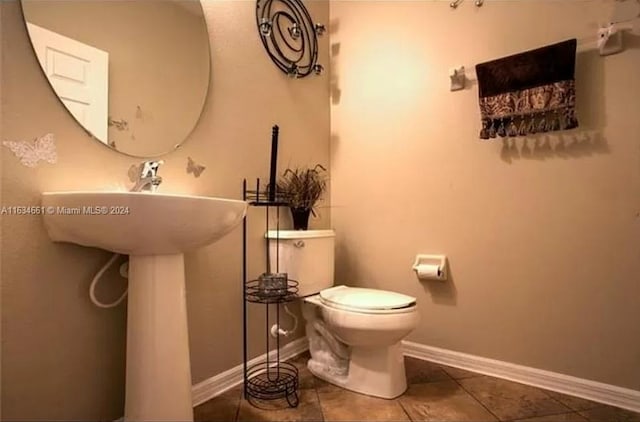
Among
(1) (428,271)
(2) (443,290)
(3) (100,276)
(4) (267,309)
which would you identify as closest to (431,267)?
(1) (428,271)

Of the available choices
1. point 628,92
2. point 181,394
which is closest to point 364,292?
point 181,394

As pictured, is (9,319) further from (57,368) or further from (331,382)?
(331,382)

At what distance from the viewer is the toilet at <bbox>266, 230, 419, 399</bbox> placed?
1408mm

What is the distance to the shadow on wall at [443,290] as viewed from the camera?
179cm

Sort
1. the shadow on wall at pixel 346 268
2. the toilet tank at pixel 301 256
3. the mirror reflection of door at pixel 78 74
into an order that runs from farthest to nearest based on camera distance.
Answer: the shadow on wall at pixel 346 268 → the toilet tank at pixel 301 256 → the mirror reflection of door at pixel 78 74

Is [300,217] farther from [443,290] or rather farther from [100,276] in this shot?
[100,276]

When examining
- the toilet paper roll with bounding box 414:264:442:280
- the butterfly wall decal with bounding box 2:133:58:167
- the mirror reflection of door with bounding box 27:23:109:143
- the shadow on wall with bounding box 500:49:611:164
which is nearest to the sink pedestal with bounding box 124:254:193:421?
the butterfly wall decal with bounding box 2:133:58:167

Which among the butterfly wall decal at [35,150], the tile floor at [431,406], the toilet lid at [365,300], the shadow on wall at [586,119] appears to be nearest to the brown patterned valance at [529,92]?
the shadow on wall at [586,119]

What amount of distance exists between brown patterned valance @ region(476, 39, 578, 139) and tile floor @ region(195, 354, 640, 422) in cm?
109

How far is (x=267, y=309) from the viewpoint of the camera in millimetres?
1770

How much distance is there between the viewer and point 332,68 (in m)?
2.24

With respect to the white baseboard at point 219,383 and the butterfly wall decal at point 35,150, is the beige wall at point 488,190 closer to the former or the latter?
the white baseboard at point 219,383

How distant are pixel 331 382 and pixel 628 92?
1.69m

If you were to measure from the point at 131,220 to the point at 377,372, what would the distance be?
1.11 meters
